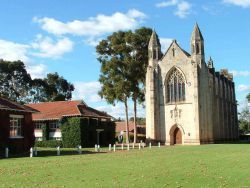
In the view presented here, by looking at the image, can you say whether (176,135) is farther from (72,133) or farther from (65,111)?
(65,111)

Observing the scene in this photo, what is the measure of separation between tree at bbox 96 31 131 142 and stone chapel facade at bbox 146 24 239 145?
12.0 feet

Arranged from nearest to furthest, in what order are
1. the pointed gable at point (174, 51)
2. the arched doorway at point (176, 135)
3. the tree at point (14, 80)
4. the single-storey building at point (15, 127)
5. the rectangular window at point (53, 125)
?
the single-storey building at point (15, 127)
the rectangular window at point (53, 125)
the arched doorway at point (176, 135)
the pointed gable at point (174, 51)
the tree at point (14, 80)

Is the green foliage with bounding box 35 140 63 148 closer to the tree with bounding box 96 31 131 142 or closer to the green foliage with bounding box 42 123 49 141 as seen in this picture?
the green foliage with bounding box 42 123 49 141

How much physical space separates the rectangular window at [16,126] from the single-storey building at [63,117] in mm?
16837

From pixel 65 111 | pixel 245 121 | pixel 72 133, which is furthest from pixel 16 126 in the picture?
pixel 245 121

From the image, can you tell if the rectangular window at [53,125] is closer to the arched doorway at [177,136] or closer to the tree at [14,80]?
the arched doorway at [177,136]

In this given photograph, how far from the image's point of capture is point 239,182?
505 inches

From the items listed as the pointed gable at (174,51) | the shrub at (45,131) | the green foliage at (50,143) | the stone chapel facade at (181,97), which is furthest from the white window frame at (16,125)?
the pointed gable at (174,51)

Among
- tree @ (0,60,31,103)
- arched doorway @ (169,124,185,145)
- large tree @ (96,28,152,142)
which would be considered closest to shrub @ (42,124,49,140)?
large tree @ (96,28,152,142)

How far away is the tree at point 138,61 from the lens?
6037cm

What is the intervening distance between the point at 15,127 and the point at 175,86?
2842 cm

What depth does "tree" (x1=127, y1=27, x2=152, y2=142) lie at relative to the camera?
198ft

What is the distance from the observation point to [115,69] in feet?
196

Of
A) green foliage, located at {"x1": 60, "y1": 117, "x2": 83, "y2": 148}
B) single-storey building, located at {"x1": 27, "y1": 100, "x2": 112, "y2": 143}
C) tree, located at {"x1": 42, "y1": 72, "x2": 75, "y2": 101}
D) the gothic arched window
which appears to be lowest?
green foliage, located at {"x1": 60, "y1": 117, "x2": 83, "y2": 148}
